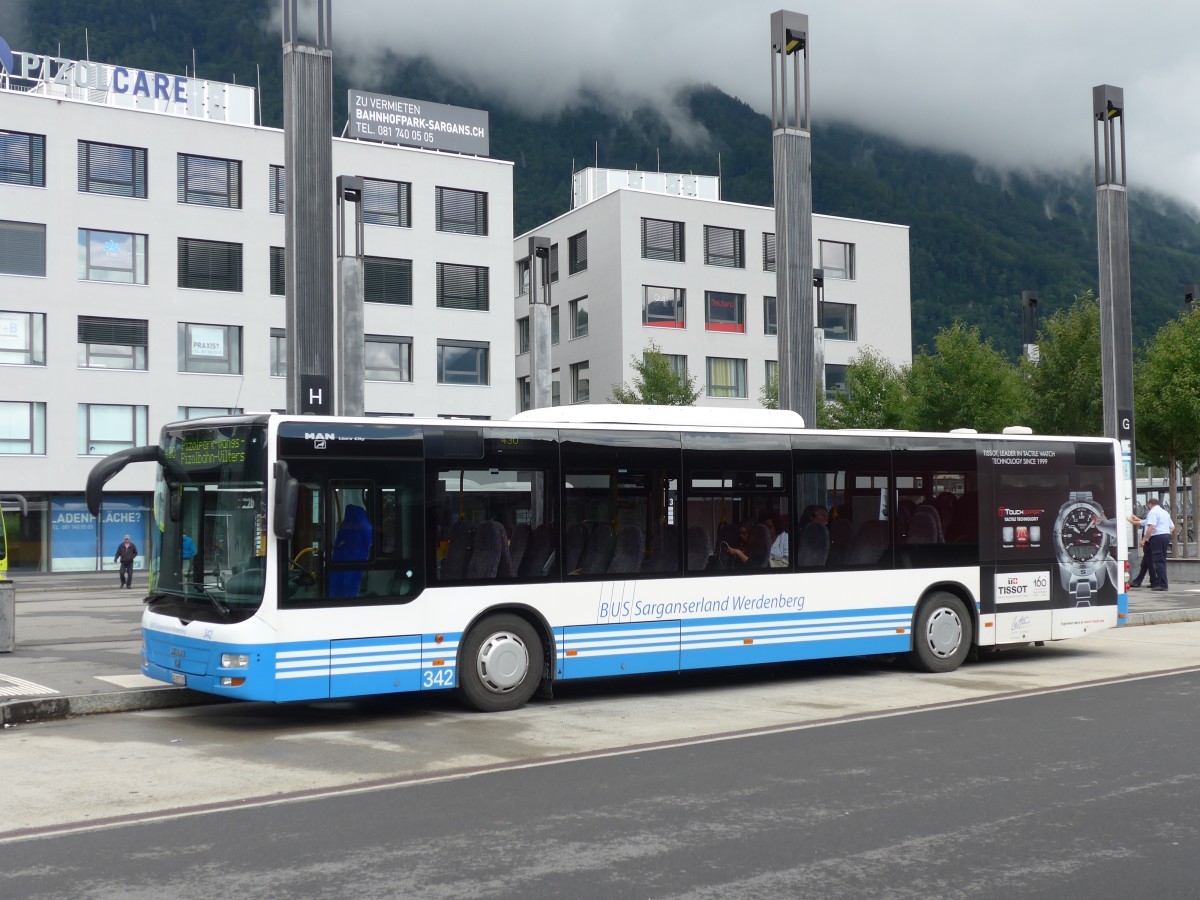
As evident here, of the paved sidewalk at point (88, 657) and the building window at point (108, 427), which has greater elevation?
the building window at point (108, 427)

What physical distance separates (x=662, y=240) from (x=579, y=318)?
18.1 feet

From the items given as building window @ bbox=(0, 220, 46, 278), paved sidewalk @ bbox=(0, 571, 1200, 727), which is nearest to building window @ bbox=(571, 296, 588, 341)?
building window @ bbox=(0, 220, 46, 278)

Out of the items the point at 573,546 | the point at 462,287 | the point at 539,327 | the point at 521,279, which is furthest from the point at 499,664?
the point at 521,279

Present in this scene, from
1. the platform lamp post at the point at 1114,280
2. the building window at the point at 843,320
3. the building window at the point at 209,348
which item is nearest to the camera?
the platform lamp post at the point at 1114,280

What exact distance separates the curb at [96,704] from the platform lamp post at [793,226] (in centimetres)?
929

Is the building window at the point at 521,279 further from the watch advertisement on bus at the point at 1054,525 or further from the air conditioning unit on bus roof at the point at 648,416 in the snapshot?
the air conditioning unit on bus roof at the point at 648,416

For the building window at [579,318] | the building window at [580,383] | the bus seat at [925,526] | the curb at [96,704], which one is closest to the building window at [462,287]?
the building window at [579,318]

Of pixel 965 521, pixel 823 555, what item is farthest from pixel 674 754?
pixel 965 521

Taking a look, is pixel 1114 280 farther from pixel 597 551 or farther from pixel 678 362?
pixel 678 362

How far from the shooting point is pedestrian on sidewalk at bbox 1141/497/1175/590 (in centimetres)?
2578

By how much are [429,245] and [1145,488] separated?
31.9m

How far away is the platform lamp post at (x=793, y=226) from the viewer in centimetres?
1847

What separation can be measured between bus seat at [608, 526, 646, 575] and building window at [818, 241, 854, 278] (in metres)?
52.6

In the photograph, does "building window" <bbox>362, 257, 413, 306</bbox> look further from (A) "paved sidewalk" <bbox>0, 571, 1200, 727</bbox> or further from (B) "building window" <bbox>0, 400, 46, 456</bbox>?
(A) "paved sidewalk" <bbox>0, 571, 1200, 727</bbox>
